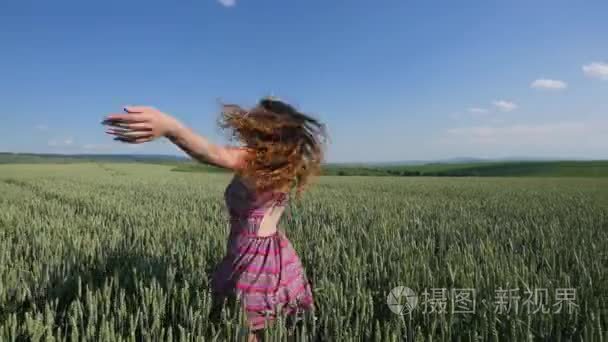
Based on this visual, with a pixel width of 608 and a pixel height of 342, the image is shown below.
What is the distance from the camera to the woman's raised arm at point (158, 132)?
1888 millimetres

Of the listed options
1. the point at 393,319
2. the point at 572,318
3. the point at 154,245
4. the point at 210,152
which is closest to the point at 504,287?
the point at 572,318

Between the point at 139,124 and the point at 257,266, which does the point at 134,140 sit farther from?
the point at 257,266

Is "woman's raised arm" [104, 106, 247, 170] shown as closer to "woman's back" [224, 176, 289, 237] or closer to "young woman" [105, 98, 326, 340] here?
"young woman" [105, 98, 326, 340]

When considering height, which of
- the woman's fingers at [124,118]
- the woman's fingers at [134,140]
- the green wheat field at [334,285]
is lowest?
the green wheat field at [334,285]

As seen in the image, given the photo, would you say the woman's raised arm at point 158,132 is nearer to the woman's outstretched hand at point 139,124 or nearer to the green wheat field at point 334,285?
the woman's outstretched hand at point 139,124

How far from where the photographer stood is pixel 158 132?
1938mm

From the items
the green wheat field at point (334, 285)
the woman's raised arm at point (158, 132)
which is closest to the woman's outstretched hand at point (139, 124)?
the woman's raised arm at point (158, 132)

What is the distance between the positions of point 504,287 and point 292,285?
65.7 inches

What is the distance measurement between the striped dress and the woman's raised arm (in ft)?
1.77

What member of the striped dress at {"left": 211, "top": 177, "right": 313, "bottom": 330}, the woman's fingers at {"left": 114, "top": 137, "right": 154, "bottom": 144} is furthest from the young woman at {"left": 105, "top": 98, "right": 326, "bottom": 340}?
the woman's fingers at {"left": 114, "top": 137, "right": 154, "bottom": 144}

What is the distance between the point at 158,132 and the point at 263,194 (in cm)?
79

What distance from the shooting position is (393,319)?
2.82 m

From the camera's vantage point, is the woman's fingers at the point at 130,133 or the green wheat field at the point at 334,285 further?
the green wheat field at the point at 334,285

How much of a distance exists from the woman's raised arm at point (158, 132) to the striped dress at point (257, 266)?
54cm
